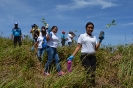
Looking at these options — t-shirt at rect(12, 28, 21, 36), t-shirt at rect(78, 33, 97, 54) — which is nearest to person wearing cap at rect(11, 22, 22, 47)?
t-shirt at rect(12, 28, 21, 36)

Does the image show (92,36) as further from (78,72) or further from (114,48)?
(114,48)

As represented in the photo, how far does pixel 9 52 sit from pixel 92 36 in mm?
4246

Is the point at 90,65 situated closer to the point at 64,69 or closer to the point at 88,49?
the point at 88,49

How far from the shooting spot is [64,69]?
7.38 m

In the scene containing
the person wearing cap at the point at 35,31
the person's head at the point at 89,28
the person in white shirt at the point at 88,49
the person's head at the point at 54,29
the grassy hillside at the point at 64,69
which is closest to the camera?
the grassy hillside at the point at 64,69

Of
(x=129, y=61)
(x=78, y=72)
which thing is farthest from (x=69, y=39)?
(x=78, y=72)

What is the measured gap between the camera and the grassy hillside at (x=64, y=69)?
4223 millimetres

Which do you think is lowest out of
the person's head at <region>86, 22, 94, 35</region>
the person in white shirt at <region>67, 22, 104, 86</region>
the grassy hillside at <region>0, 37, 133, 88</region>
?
the grassy hillside at <region>0, 37, 133, 88</region>

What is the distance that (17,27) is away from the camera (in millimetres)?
10422

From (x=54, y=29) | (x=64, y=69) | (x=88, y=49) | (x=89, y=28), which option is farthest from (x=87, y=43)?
(x=64, y=69)

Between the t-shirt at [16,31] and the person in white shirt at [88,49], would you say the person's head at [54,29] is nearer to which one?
the person in white shirt at [88,49]

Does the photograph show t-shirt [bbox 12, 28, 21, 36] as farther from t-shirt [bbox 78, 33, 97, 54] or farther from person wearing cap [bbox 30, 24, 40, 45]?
t-shirt [bbox 78, 33, 97, 54]

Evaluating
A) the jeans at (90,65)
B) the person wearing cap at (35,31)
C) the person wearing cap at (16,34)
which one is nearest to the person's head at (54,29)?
the jeans at (90,65)

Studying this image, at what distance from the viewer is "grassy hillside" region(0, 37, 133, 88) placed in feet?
13.9
